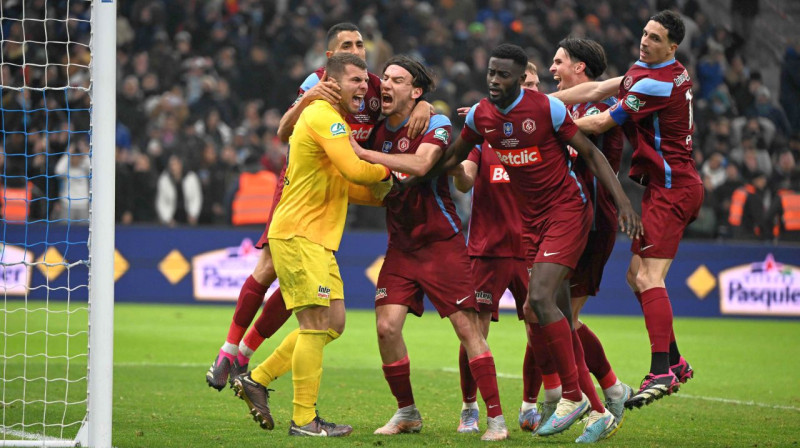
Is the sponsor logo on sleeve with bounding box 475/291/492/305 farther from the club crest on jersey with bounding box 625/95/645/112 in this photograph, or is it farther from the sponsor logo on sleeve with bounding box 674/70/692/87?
the sponsor logo on sleeve with bounding box 674/70/692/87

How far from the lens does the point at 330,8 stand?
21.0 meters

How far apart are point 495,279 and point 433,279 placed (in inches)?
29.4

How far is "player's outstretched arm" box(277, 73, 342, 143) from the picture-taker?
6477 mm

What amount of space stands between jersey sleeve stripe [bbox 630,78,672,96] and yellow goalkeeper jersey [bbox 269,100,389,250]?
5.80ft

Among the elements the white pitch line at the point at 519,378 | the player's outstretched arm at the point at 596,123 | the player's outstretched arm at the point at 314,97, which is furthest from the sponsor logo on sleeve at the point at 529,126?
the white pitch line at the point at 519,378

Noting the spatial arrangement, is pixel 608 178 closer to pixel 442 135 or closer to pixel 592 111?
pixel 592 111

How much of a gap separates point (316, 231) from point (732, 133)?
43.8ft

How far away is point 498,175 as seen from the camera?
757 centimetres

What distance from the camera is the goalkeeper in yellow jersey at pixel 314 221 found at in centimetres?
632

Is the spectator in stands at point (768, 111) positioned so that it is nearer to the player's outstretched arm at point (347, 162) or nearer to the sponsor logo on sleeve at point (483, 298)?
the sponsor logo on sleeve at point (483, 298)

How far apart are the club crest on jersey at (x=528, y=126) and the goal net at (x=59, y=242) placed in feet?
8.49

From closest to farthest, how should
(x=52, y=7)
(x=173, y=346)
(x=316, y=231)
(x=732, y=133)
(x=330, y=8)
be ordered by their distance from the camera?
(x=316, y=231) → (x=173, y=346) → (x=732, y=133) → (x=52, y=7) → (x=330, y=8)

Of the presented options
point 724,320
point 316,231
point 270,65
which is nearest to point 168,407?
point 316,231

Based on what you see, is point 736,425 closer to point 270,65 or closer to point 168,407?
point 168,407
